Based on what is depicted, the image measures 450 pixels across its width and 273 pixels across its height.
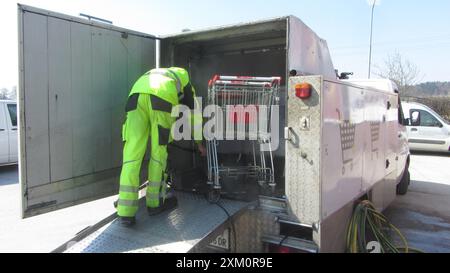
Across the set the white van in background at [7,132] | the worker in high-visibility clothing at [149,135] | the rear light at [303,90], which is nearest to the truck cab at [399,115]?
the rear light at [303,90]

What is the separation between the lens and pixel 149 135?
3498 millimetres

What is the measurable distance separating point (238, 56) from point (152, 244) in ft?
10.7

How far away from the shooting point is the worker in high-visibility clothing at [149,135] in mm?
3152

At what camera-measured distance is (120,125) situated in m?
3.96

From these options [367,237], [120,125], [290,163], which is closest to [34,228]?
[120,125]

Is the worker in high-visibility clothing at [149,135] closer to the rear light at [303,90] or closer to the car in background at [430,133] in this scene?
the rear light at [303,90]

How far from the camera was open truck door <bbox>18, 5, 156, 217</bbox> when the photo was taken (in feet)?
9.77

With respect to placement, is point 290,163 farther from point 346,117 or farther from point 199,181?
point 199,181

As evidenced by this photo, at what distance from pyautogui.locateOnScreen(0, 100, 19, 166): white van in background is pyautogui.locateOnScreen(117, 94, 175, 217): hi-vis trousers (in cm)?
769

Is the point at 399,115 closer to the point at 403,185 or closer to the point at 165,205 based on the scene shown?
the point at 403,185

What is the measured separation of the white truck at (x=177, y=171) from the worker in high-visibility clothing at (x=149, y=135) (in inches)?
8.0

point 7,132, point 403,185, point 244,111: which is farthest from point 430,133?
point 7,132

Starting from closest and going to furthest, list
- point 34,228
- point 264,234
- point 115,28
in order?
point 264,234
point 115,28
point 34,228

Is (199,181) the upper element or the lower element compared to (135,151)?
lower
